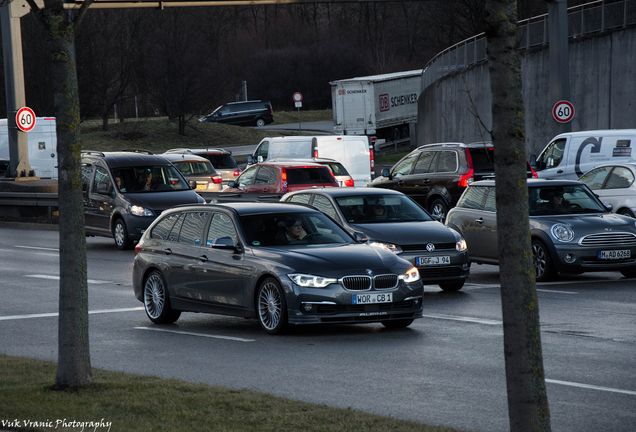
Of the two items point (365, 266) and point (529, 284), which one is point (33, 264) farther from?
point (529, 284)

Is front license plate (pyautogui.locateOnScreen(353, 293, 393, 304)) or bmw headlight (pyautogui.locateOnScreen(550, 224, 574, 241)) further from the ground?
bmw headlight (pyautogui.locateOnScreen(550, 224, 574, 241))

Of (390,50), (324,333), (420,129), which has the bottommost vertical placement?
(324,333)

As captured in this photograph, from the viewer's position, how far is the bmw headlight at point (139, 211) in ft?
69.5

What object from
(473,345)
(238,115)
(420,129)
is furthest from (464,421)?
(238,115)

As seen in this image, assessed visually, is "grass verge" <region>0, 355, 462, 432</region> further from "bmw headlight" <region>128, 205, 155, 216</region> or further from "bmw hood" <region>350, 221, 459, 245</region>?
"bmw headlight" <region>128, 205, 155, 216</region>

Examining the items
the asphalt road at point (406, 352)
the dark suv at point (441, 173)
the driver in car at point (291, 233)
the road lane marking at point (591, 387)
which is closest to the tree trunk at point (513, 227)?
the asphalt road at point (406, 352)

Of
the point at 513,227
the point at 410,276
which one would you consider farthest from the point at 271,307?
the point at 513,227

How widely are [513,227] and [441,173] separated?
753 inches

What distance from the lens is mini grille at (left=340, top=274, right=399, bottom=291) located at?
34.1 feet

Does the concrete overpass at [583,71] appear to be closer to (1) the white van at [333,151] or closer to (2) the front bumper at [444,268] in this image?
(1) the white van at [333,151]

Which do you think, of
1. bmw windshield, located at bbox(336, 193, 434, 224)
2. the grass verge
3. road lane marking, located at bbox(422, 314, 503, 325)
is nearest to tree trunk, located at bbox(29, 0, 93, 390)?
the grass verge

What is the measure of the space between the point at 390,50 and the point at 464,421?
92.5 metres

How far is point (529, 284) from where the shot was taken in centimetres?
467

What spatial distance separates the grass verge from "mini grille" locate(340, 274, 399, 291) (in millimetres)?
3169
